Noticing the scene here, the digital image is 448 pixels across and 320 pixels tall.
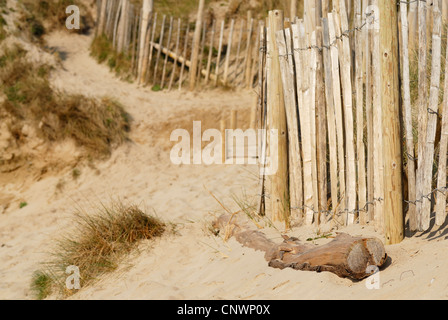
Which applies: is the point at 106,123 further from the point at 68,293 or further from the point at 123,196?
the point at 68,293

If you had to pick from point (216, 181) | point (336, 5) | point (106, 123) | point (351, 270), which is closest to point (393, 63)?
point (336, 5)

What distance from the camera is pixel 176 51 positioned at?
9.70m

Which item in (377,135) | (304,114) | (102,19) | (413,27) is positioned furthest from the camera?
(102,19)

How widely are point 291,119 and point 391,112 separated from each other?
1.11 m

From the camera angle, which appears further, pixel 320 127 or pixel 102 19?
pixel 102 19

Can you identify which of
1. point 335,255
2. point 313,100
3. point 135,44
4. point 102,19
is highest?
point 102,19

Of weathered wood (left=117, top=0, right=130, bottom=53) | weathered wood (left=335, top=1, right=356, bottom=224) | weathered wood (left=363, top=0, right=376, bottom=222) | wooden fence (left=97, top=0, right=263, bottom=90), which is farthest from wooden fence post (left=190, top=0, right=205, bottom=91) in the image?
weathered wood (left=363, top=0, right=376, bottom=222)

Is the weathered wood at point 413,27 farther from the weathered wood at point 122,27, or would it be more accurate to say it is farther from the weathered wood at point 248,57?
the weathered wood at point 122,27

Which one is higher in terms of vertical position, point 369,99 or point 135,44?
point 135,44

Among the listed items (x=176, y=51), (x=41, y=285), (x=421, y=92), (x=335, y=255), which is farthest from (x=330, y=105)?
(x=176, y=51)

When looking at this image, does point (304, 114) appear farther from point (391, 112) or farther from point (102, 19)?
point (102, 19)

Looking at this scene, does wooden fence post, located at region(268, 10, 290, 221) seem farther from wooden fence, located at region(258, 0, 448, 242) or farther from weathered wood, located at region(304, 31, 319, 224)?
weathered wood, located at region(304, 31, 319, 224)

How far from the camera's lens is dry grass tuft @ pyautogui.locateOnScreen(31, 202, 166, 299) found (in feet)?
14.1
